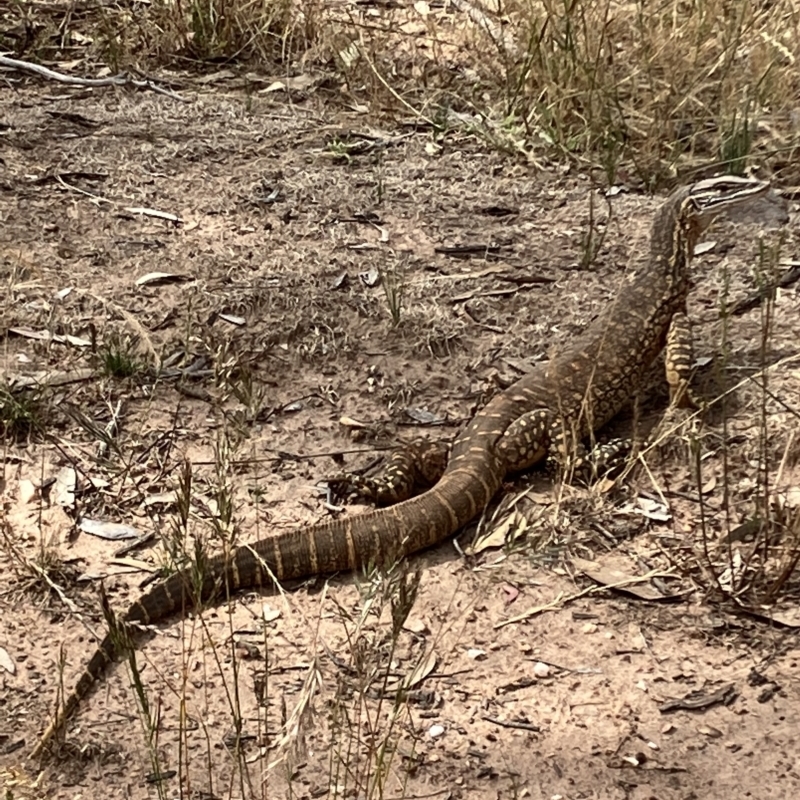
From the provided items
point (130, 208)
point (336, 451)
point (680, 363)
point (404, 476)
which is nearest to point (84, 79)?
point (130, 208)

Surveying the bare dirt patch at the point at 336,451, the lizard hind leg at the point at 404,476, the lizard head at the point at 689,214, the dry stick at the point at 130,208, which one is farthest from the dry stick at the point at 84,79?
the lizard hind leg at the point at 404,476

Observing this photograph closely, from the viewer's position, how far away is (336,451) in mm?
5160

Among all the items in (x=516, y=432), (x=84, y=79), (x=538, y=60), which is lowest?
(x=516, y=432)

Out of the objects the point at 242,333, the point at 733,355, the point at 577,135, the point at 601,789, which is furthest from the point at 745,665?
the point at 577,135

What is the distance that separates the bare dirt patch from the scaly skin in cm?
11

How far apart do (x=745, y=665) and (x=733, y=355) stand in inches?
82.3

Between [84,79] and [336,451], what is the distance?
3.98 metres

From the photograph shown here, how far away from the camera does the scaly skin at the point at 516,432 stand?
163 inches

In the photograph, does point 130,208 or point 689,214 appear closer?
point 689,214

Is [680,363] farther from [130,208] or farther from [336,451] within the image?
[130,208]

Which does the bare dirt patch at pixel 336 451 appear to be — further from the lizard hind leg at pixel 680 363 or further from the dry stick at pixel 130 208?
the lizard hind leg at pixel 680 363

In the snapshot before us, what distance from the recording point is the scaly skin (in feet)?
13.6

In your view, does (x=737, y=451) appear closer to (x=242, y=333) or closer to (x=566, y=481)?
(x=566, y=481)

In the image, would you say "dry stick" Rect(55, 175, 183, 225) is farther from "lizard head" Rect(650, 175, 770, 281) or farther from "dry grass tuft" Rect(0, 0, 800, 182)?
"lizard head" Rect(650, 175, 770, 281)
